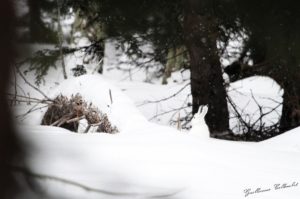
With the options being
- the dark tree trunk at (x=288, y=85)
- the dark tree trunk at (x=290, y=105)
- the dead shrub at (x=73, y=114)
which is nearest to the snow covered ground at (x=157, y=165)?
the dead shrub at (x=73, y=114)

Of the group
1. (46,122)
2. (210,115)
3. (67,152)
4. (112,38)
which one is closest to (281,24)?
(210,115)

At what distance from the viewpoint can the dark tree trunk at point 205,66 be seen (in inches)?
220

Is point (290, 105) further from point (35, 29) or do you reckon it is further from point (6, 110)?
point (6, 110)

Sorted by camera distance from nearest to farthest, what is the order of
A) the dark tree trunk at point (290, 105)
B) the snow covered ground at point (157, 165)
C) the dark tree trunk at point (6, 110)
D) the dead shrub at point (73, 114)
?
the dark tree trunk at point (6, 110)
the snow covered ground at point (157, 165)
the dead shrub at point (73, 114)
the dark tree trunk at point (290, 105)

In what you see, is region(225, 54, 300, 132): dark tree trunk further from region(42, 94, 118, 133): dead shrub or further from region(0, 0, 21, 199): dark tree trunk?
region(0, 0, 21, 199): dark tree trunk

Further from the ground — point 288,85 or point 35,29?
point 288,85

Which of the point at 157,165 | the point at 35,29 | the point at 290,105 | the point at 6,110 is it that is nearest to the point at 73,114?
the point at 157,165

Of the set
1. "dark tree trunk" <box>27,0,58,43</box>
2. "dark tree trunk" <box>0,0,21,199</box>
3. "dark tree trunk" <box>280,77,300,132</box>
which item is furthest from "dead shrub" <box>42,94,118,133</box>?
"dark tree trunk" <box>0,0,21,199</box>

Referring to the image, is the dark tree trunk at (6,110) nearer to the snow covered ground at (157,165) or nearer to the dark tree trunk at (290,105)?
the snow covered ground at (157,165)

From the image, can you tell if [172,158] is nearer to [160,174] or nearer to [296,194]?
[160,174]

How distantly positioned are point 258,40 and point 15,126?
18.0 ft

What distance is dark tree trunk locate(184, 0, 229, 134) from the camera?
5.58 metres

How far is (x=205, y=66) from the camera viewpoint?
5789 millimetres

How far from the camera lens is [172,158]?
2.18 meters
